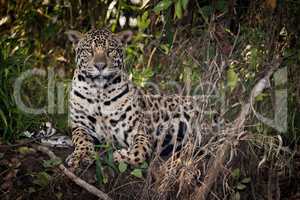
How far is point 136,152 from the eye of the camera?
7.46 m

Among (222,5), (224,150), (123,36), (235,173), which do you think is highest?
(222,5)

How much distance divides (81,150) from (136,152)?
517 mm

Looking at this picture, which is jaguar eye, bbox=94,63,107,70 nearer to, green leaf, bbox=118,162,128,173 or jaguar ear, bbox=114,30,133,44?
jaguar ear, bbox=114,30,133,44

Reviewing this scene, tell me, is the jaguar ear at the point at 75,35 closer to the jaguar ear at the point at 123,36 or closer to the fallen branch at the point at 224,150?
the jaguar ear at the point at 123,36

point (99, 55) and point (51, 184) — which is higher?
point (99, 55)

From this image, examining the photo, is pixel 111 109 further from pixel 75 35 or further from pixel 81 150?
pixel 75 35

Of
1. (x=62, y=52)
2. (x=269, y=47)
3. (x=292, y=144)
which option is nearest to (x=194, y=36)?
(x=269, y=47)

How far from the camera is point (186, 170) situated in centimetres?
700

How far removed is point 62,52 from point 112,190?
3987 mm

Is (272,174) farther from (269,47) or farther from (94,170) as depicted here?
(94,170)

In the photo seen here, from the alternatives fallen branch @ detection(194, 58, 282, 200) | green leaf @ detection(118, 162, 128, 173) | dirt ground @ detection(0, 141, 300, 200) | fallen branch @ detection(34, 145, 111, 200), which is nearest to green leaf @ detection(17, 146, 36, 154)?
dirt ground @ detection(0, 141, 300, 200)

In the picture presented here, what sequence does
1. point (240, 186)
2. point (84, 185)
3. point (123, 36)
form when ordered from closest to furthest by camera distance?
point (84, 185) < point (240, 186) < point (123, 36)

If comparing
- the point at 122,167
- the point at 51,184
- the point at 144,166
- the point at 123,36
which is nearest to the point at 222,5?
the point at 123,36

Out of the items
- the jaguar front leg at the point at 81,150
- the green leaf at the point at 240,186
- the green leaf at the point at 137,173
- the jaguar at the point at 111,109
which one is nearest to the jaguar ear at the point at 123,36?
the jaguar at the point at 111,109
